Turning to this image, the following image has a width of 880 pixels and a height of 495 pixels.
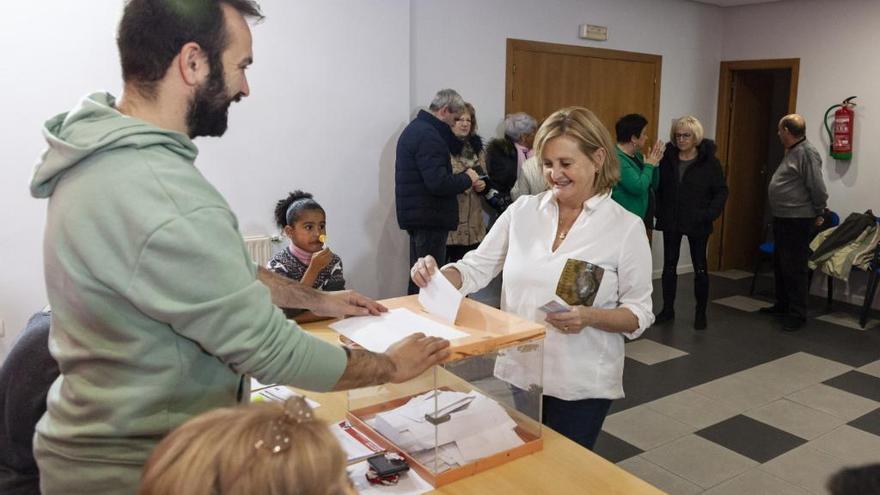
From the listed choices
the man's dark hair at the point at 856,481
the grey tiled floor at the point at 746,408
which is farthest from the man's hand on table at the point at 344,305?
the grey tiled floor at the point at 746,408

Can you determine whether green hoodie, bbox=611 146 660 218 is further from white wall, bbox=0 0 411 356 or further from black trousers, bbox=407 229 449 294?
white wall, bbox=0 0 411 356

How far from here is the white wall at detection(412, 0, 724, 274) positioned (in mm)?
4773

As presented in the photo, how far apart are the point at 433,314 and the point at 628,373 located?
2.79 meters

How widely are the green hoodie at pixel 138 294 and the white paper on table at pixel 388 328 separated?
1.40ft

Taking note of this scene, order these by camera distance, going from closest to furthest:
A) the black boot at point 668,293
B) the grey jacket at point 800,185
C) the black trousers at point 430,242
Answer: the black trousers at point 430,242
the grey jacket at point 800,185
the black boot at point 668,293

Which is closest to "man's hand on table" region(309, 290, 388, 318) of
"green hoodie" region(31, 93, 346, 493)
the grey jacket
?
"green hoodie" region(31, 93, 346, 493)

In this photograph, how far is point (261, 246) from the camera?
4.11 m

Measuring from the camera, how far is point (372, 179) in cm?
453

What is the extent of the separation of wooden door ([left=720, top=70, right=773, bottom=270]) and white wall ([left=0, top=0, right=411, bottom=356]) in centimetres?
384

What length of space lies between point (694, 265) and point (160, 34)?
4.67 metres

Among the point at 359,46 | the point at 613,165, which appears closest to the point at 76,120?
the point at 613,165

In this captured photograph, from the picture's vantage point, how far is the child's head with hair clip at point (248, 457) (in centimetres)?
77

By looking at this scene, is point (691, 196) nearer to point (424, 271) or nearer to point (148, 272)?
point (424, 271)

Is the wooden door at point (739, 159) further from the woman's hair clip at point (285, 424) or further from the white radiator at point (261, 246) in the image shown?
the woman's hair clip at point (285, 424)
